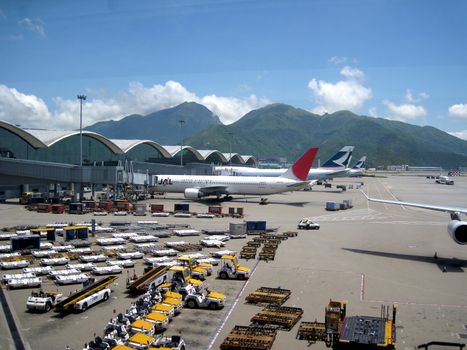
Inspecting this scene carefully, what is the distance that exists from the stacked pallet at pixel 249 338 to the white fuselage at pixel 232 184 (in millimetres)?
52362

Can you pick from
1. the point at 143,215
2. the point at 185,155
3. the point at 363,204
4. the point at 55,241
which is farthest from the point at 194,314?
the point at 185,155

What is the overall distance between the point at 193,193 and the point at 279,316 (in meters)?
53.0

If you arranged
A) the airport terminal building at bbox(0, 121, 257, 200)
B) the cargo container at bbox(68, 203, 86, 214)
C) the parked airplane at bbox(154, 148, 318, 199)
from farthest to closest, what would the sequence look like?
the parked airplane at bbox(154, 148, 318, 199)
the airport terminal building at bbox(0, 121, 257, 200)
the cargo container at bbox(68, 203, 86, 214)

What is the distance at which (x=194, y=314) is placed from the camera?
22547 mm

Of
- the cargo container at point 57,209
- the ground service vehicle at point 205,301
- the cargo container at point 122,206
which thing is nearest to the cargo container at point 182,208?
the cargo container at point 122,206

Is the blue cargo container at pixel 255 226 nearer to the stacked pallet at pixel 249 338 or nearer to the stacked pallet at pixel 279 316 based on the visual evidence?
the stacked pallet at pixel 279 316

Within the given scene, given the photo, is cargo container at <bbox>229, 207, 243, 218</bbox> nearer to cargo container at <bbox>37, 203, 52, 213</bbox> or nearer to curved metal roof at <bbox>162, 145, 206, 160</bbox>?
cargo container at <bbox>37, 203, 52, 213</bbox>

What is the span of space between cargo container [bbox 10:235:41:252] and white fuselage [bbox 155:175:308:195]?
3891 centimetres

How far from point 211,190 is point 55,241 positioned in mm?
35743

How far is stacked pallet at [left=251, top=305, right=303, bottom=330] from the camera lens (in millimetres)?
20891

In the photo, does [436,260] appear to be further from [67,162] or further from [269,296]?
[67,162]

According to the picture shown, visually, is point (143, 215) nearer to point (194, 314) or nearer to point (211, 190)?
point (211, 190)

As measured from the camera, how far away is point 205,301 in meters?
23.3

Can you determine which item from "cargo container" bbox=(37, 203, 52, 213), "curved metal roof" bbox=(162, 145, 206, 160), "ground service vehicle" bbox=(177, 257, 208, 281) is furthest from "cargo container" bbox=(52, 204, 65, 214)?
"curved metal roof" bbox=(162, 145, 206, 160)
